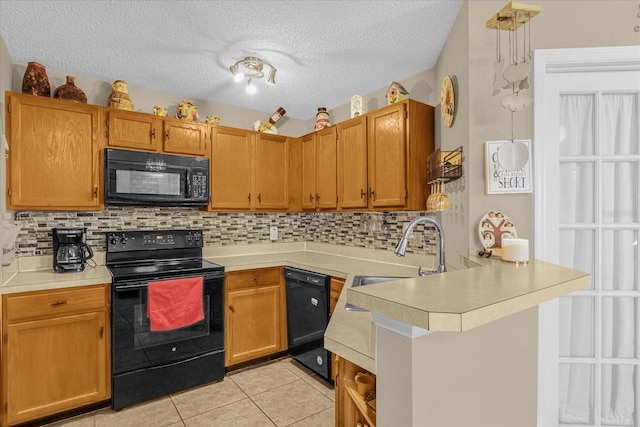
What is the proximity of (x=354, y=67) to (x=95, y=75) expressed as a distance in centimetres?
208

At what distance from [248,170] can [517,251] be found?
97.4 inches

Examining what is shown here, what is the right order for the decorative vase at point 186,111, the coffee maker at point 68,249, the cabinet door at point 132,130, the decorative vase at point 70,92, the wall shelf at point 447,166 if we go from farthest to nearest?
the decorative vase at point 186,111 → the cabinet door at point 132,130 → the decorative vase at point 70,92 → the coffee maker at point 68,249 → the wall shelf at point 447,166

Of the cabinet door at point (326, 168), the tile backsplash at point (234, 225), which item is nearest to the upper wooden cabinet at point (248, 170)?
the tile backsplash at point (234, 225)

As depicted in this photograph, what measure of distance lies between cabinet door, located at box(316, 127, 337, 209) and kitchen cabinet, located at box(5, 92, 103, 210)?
1827 mm

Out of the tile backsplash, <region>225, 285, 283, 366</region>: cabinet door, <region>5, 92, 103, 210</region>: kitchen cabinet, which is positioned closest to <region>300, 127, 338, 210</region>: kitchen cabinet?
the tile backsplash

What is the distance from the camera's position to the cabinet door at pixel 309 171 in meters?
3.28

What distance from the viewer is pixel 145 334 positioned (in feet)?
7.47

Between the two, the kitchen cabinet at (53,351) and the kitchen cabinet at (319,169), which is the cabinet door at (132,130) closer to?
the kitchen cabinet at (53,351)

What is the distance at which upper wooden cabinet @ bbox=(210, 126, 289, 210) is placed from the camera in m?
2.97

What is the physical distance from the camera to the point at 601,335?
1582 mm

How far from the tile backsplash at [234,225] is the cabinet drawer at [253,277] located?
602mm

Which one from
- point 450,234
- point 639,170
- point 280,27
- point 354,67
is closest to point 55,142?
point 280,27

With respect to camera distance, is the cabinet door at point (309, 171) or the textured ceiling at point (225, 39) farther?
the cabinet door at point (309, 171)

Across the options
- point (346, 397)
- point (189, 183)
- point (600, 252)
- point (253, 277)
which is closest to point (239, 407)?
point (253, 277)
